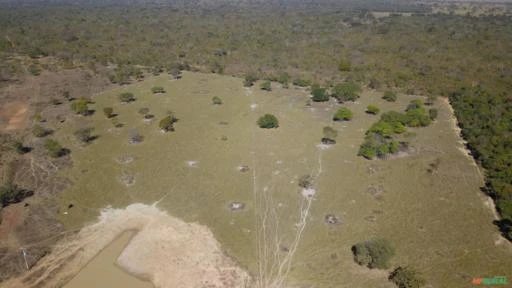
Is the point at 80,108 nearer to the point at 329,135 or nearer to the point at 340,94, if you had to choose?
the point at 329,135

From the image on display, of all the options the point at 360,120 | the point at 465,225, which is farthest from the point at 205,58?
the point at 465,225

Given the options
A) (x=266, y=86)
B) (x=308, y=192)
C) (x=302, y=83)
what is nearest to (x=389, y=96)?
(x=302, y=83)

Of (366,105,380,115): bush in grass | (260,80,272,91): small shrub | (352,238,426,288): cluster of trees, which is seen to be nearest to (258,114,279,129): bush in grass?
(366,105,380,115): bush in grass

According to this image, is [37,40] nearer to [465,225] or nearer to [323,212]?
[323,212]

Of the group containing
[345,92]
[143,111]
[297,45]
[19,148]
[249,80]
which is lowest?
[297,45]

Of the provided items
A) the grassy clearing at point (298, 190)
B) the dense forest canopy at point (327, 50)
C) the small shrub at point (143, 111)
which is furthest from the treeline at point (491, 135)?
the small shrub at point (143, 111)

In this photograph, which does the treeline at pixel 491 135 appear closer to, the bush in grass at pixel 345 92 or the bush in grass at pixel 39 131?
the bush in grass at pixel 345 92
